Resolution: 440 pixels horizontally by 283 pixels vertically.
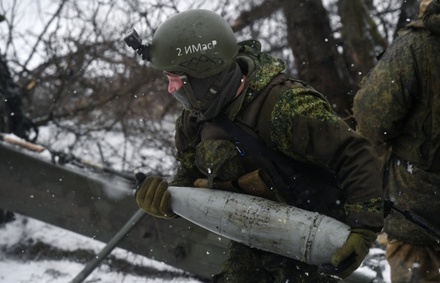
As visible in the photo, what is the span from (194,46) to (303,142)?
667mm

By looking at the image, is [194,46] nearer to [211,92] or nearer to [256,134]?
A: [211,92]

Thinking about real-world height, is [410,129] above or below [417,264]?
above

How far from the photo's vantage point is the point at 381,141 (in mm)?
3688

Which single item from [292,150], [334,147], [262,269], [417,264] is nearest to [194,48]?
[292,150]

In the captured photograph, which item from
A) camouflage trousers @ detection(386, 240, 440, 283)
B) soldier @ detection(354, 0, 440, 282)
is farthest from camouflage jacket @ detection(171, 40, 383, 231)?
camouflage trousers @ detection(386, 240, 440, 283)

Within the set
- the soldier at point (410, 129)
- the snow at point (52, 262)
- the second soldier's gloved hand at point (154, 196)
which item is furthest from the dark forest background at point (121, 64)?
the second soldier's gloved hand at point (154, 196)

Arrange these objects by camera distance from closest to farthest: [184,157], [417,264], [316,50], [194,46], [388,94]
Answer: [194,46] → [184,157] → [388,94] → [417,264] → [316,50]

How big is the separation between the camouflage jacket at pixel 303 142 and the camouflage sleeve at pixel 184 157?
0.20 metres

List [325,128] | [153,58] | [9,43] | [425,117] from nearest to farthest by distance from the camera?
[325,128] < [153,58] < [425,117] < [9,43]

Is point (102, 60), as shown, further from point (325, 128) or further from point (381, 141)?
point (325, 128)

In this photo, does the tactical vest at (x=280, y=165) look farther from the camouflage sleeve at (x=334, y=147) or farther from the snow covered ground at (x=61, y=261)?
the snow covered ground at (x=61, y=261)

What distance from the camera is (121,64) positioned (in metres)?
6.94

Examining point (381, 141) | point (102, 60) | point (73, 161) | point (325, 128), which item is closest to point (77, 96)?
point (102, 60)

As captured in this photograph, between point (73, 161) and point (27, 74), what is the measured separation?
192 centimetres
